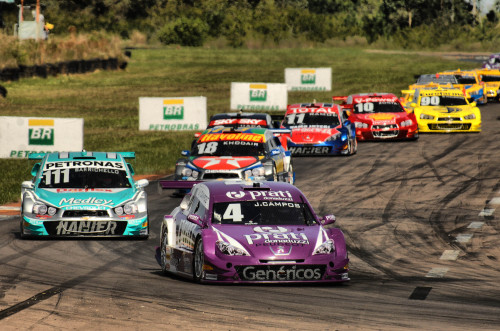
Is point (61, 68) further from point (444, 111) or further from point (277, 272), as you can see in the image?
point (277, 272)

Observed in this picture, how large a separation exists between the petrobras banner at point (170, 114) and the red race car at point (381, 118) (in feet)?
16.4

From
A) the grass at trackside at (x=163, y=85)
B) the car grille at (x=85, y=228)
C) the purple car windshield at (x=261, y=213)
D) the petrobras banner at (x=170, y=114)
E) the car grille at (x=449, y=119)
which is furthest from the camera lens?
the grass at trackside at (x=163, y=85)

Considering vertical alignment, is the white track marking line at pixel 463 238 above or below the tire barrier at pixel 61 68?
above

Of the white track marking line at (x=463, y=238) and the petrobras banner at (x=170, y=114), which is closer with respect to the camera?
the white track marking line at (x=463, y=238)

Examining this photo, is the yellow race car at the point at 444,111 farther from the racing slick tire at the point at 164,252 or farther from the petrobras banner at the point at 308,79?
the racing slick tire at the point at 164,252

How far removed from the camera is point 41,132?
27688 millimetres

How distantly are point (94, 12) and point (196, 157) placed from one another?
306 feet

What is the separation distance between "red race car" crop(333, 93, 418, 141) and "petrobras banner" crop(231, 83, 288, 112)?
10.4m

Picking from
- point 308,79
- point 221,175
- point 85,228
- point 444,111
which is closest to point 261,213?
point 85,228

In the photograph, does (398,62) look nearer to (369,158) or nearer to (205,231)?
(369,158)

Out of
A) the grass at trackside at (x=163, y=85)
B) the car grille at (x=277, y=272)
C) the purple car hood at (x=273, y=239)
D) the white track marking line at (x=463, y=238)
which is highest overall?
the purple car hood at (x=273, y=239)

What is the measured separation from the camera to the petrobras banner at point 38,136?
27531mm


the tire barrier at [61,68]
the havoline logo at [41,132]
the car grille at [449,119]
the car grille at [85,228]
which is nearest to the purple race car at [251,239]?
the car grille at [85,228]

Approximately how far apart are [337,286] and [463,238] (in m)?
5.50
